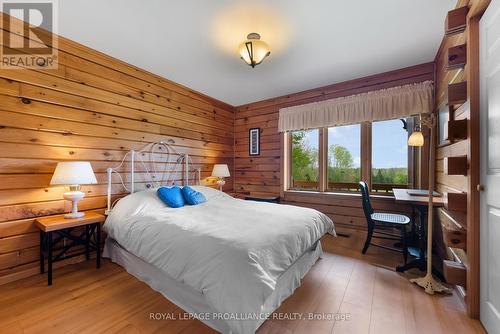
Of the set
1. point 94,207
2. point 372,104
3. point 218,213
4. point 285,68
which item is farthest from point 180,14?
point 372,104

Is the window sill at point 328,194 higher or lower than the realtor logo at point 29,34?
lower

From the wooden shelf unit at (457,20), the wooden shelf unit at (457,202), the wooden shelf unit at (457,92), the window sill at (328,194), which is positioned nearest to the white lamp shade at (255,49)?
the wooden shelf unit at (457,20)

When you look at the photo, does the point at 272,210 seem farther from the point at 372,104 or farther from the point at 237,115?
the point at 237,115

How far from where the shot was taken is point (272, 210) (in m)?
2.40

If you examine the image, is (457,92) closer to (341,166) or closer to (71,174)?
(341,166)

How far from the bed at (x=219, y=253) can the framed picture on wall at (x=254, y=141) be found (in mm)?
2044

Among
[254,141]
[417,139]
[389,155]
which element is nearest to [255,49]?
[417,139]

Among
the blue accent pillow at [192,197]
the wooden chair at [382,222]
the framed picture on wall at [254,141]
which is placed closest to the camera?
the wooden chair at [382,222]

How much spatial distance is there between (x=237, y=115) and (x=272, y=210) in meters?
2.93

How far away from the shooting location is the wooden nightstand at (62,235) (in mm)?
1982

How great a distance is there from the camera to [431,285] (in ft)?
6.23

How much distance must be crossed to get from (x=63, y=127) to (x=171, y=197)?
1369 millimetres

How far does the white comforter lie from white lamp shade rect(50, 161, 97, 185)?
1.63 ft

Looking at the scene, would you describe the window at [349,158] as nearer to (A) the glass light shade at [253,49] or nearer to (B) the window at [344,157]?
(B) the window at [344,157]
